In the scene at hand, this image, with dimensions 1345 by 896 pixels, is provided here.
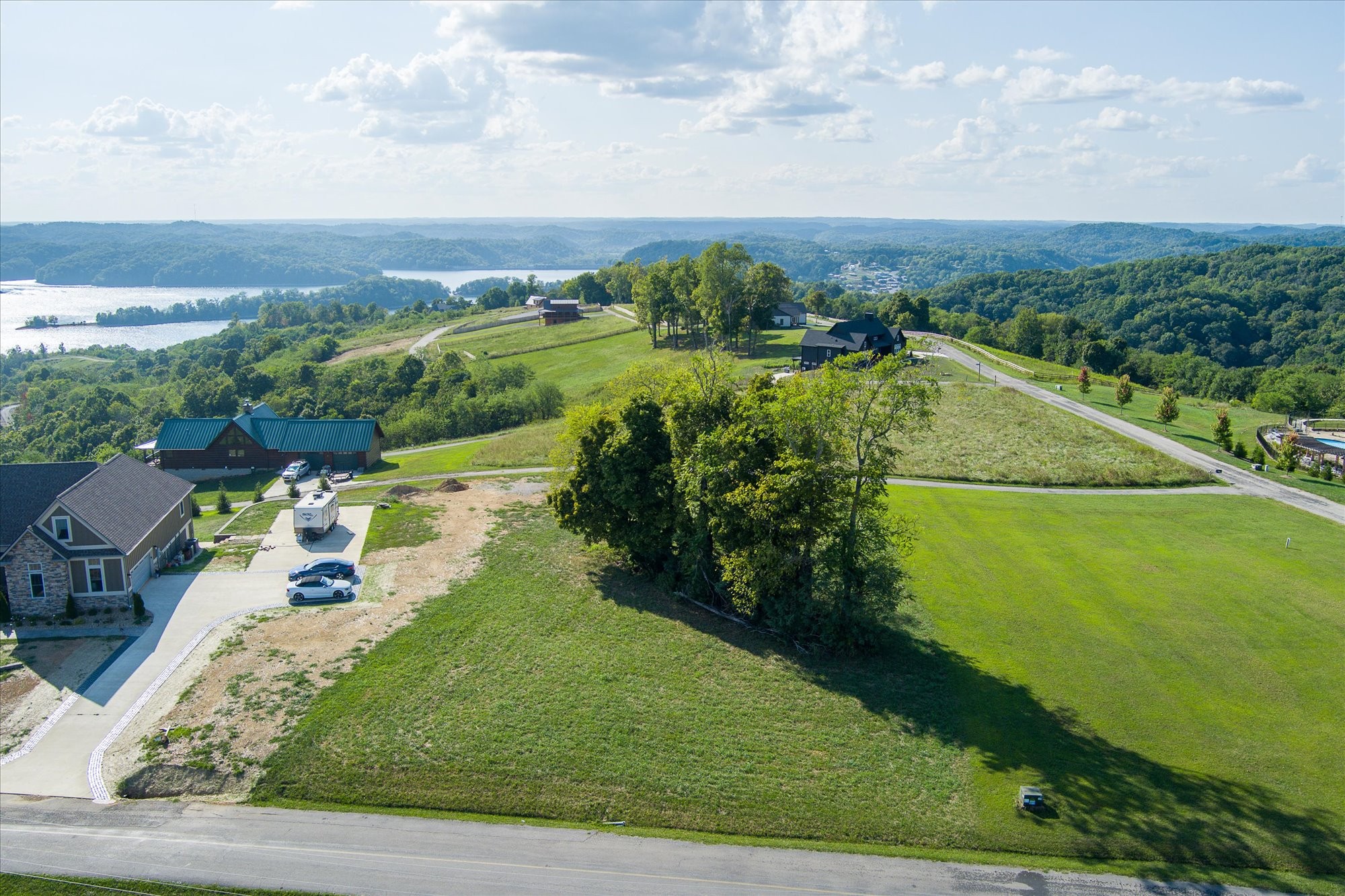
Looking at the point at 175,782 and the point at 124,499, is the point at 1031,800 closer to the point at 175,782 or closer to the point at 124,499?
the point at 175,782

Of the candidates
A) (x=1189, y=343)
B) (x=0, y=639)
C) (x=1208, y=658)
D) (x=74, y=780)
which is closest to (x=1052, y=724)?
(x=1208, y=658)

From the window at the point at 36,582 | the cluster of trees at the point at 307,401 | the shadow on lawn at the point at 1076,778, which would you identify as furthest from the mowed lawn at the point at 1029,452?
the window at the point at 36,582

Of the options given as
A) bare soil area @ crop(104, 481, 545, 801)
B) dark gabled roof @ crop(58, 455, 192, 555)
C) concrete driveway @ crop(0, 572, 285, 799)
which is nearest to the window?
dark gabled roof @ crop(58, 455, 192, 555)

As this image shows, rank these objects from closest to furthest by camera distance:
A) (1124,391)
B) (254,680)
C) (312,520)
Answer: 1. (254,680)
2. (312,520)
3. (1124,391)

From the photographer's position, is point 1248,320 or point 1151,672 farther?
point 1248,320

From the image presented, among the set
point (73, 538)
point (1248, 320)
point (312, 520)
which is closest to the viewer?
point (73, 538)

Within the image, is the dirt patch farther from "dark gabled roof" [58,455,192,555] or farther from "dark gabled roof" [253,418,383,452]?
"dark gabled roof" [58,455,192,555]

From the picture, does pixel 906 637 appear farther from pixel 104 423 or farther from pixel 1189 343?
pixel 1189 343

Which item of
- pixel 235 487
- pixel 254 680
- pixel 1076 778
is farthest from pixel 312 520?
pixel 1076 778
